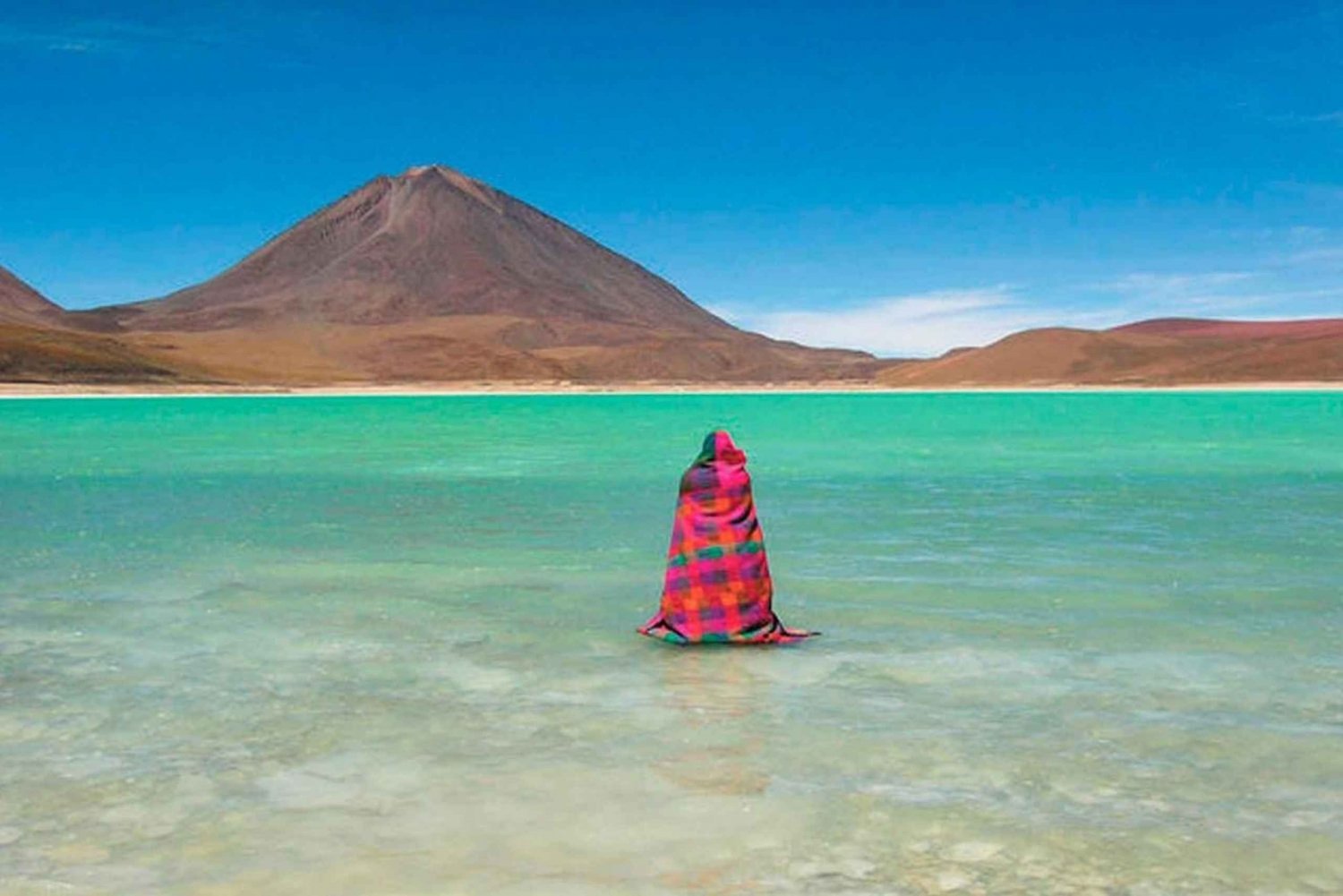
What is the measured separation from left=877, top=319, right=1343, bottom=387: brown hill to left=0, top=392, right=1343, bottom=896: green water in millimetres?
110779

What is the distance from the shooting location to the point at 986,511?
602 inches

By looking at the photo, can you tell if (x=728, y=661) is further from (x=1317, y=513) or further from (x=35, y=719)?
(x=1317, y=513)

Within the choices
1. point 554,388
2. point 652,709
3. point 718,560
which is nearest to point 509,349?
point 554,388

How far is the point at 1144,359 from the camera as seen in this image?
438 feet

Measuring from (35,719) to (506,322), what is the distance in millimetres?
166435

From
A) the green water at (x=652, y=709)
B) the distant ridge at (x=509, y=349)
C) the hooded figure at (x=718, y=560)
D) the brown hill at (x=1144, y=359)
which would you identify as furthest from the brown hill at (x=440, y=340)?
the hooded figure at (x=718, y=560)

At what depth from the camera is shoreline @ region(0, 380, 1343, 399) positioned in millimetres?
87500

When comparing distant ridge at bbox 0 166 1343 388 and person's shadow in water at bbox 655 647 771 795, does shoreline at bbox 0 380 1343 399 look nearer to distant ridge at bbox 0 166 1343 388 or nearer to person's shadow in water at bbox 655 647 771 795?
distant ridge at bbox 0 166 1343 388

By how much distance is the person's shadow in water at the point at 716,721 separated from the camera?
17.2ft

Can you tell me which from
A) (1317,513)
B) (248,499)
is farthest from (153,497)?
(1317,513)

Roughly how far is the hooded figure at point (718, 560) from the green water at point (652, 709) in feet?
0.72

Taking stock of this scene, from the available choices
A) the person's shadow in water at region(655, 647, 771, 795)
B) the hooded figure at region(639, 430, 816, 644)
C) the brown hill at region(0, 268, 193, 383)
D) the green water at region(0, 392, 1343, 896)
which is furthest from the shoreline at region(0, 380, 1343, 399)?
the person's shadow in water at region(655, 647, 771, 795)

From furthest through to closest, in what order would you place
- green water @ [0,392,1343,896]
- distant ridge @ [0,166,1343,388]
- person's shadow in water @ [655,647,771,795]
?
1. distant ridge @ [0,166,1343,388]
2. person's shadow in water @ [655,647,771,795]
3. green water @ [0,392,1343,896]

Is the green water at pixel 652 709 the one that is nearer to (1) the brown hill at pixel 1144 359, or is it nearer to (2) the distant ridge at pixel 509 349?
(2) the distant ridge at pixel 509 349
